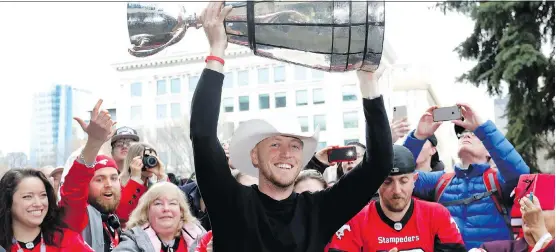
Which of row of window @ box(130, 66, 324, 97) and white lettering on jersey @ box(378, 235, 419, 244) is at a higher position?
row of window @ box(130, 66, 324, 97)

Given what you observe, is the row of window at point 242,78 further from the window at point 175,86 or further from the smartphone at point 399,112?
the smartphone at point 399,112

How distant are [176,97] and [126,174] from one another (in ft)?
224

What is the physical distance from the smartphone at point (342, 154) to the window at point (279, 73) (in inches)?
2575

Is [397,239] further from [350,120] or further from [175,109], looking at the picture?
[175,109]

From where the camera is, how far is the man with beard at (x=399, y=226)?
11.0ft

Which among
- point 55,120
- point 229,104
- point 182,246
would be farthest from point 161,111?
point 182,246

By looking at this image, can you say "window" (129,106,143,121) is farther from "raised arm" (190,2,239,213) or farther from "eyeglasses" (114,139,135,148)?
"raised arm" (190,2,239,213)

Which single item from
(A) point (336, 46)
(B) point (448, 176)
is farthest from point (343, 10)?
(B) point (448, 176)

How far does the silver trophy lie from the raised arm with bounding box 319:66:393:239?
0.33 m

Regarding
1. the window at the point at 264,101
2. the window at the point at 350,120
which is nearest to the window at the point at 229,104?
the window at the point at 264,101

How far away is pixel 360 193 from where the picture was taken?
109 inches

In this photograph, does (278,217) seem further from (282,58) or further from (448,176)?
(448,176)

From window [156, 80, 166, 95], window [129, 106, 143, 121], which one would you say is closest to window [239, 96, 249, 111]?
window [156, 80, 166, 95]

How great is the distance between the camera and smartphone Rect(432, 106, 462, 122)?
3.96 metres
